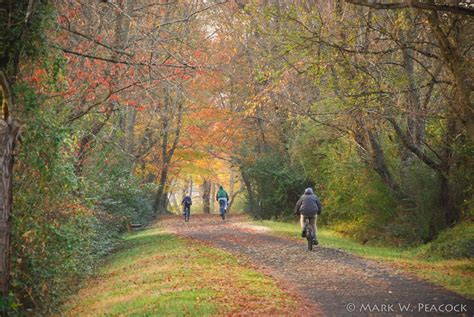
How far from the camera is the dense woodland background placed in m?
11.5

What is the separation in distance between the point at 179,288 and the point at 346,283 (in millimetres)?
3678

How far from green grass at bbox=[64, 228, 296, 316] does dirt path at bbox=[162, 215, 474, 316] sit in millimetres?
701

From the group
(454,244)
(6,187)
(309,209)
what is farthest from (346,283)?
(6,187)

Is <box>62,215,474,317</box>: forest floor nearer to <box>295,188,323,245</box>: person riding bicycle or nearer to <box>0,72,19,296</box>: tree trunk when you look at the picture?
<box>295,188,323,245</box>: person riding bicycle

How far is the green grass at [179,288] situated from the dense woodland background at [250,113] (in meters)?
0.88

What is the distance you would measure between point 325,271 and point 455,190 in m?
7.02

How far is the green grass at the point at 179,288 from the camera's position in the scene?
11102mm

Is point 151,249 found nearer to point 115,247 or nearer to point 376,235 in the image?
point 115,247

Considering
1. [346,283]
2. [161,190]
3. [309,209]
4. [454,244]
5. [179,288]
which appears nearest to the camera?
[179,288]

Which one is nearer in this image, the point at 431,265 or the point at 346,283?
the point at 346,283

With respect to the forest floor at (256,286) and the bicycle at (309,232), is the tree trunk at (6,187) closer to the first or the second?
the forest floor at (256,286)

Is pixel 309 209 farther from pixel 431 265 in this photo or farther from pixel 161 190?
pixel 161 190

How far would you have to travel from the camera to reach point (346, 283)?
1352 cm

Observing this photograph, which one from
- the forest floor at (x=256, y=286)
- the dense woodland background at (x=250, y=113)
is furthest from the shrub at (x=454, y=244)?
the forest floor at (x=256, y=286)
